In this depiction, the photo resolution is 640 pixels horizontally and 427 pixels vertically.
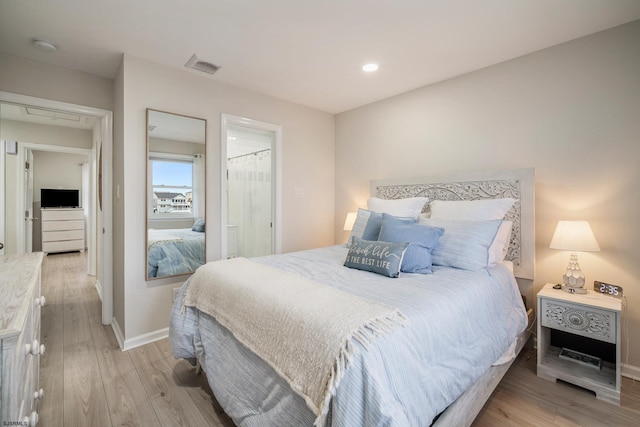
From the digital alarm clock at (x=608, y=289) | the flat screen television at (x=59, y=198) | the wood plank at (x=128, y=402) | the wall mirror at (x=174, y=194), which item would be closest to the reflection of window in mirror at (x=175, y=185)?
the wall mirror at (x=174, y=194)

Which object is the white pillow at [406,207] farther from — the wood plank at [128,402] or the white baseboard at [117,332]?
the white baseboard at [117,332]

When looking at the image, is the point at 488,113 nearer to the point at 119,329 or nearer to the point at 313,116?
the point at 313,116

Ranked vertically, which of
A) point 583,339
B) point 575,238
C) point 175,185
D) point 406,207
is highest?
point 175,185

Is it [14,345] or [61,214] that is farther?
[61,214]

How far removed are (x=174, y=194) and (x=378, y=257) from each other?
6.55 feet

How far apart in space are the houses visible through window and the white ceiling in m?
0.90

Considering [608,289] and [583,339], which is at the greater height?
[608,289]

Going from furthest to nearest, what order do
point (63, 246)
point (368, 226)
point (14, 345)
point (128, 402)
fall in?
point (63, 246)
point (368, 226)
point (128, 402)
point (14, 345)

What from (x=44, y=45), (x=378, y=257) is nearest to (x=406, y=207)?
(x=378, y=257)

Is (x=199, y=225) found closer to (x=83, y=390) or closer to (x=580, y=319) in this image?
(x=83, y=390)

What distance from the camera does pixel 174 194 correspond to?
2.72 m

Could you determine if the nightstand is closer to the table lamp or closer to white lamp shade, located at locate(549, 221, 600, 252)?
the table lamp

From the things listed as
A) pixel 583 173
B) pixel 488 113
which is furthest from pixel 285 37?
pixel 583 173

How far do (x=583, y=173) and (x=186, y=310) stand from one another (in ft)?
9.95
